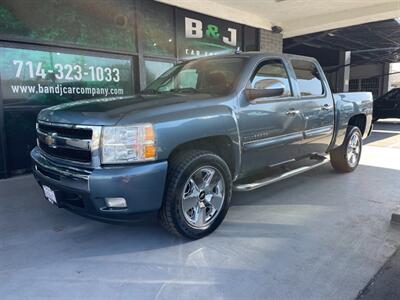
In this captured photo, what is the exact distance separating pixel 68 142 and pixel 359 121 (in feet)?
17.0

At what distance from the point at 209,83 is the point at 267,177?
1325 mm

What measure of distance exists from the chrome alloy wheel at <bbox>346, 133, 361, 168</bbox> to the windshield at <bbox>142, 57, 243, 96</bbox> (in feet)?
9.70

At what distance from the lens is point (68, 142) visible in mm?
3125

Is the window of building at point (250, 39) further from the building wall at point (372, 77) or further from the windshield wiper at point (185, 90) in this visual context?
the building wall at point (372, 77)

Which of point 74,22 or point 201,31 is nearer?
point 74,22

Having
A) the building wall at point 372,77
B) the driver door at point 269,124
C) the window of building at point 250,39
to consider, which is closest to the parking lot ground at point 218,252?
the driver door at point 269,124

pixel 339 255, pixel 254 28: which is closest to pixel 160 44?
pixel 254 28

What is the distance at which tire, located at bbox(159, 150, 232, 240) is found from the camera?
3.14 meters

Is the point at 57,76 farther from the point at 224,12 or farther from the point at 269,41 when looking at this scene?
the point at 269,41

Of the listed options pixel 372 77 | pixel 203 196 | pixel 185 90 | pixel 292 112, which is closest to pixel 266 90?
pixel 292 112

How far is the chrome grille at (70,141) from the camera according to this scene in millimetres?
2945

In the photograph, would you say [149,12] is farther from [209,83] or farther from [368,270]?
[368,270]

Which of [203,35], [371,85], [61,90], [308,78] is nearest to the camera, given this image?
[308,78]

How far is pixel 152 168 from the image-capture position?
2.94m
